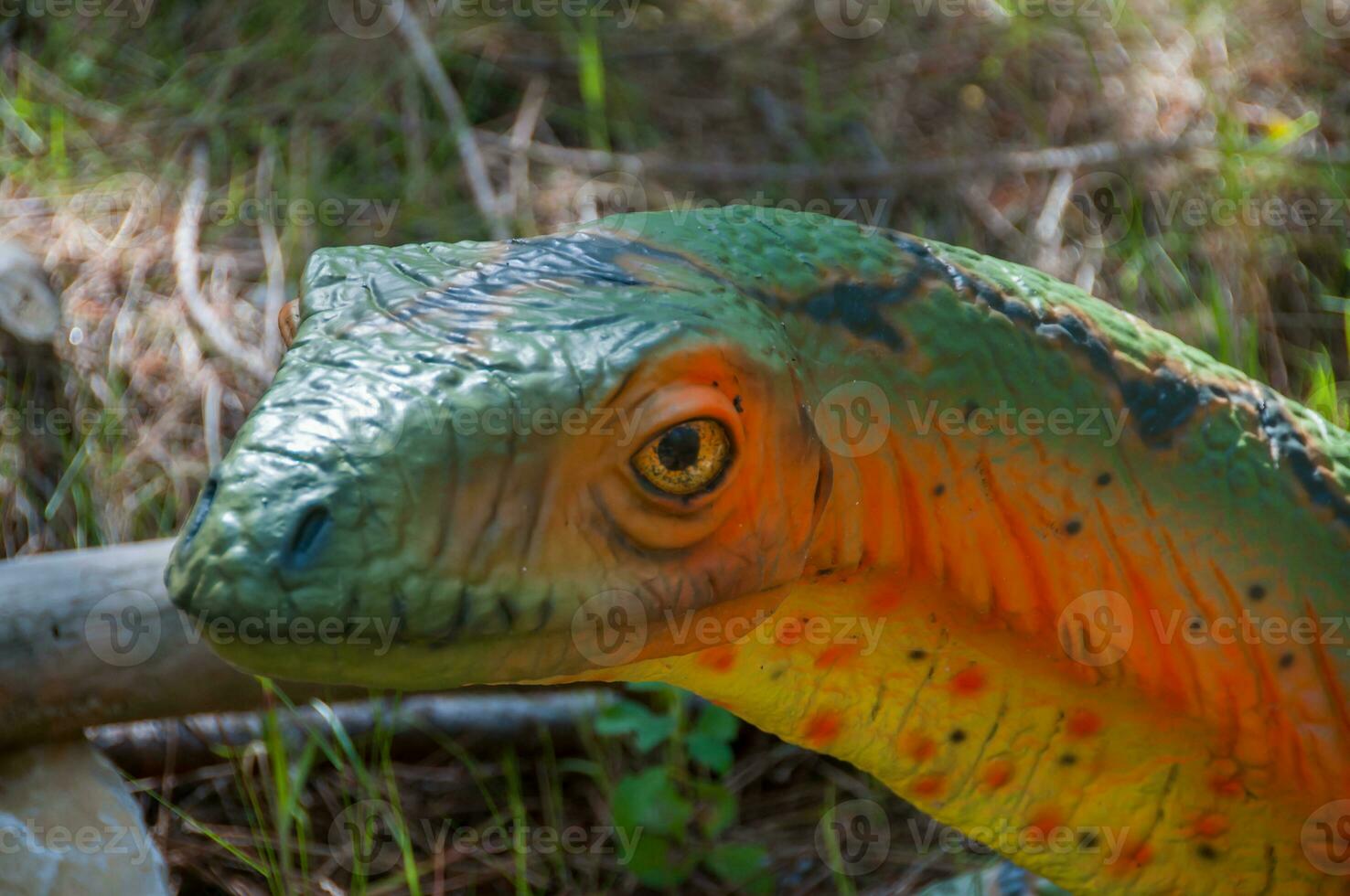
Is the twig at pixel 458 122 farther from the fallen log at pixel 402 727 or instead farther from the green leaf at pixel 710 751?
the green leaf at pixel 710 751

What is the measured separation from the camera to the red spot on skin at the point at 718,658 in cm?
176

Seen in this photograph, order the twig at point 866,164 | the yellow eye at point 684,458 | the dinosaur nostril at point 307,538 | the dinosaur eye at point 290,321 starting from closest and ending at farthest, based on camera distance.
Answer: the dinosaur nostril at point 307,538 < the yellow eye at point 684,458 < the dinosaur eye at point 290,321 < the twig at point 866,164

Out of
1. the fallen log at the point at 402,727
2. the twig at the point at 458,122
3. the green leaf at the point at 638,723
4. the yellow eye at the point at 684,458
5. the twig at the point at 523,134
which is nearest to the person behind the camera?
the yellow eye at the point at 684,458

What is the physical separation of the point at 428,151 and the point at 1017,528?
3452 millimetres

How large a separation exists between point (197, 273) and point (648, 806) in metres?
2.31

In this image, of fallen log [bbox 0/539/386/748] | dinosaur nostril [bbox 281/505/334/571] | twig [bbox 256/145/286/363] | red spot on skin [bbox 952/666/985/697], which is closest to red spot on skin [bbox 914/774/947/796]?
red spot on skin [bbox 952/666/985/697]

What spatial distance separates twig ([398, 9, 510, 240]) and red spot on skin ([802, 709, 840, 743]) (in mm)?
2630

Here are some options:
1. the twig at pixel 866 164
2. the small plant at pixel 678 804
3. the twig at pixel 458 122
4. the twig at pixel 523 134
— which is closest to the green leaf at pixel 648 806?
the small plant at pixel 678 804

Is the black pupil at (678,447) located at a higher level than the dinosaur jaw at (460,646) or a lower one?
higher

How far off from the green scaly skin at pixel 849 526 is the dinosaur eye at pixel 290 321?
0.26 feet

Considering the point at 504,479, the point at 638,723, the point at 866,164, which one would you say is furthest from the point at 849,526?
the point at 866,164

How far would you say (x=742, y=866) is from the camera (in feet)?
10.1

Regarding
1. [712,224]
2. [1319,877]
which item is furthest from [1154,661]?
[712,224]

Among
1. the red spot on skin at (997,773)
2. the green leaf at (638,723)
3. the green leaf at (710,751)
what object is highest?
the red spot on skin at (997,773)
